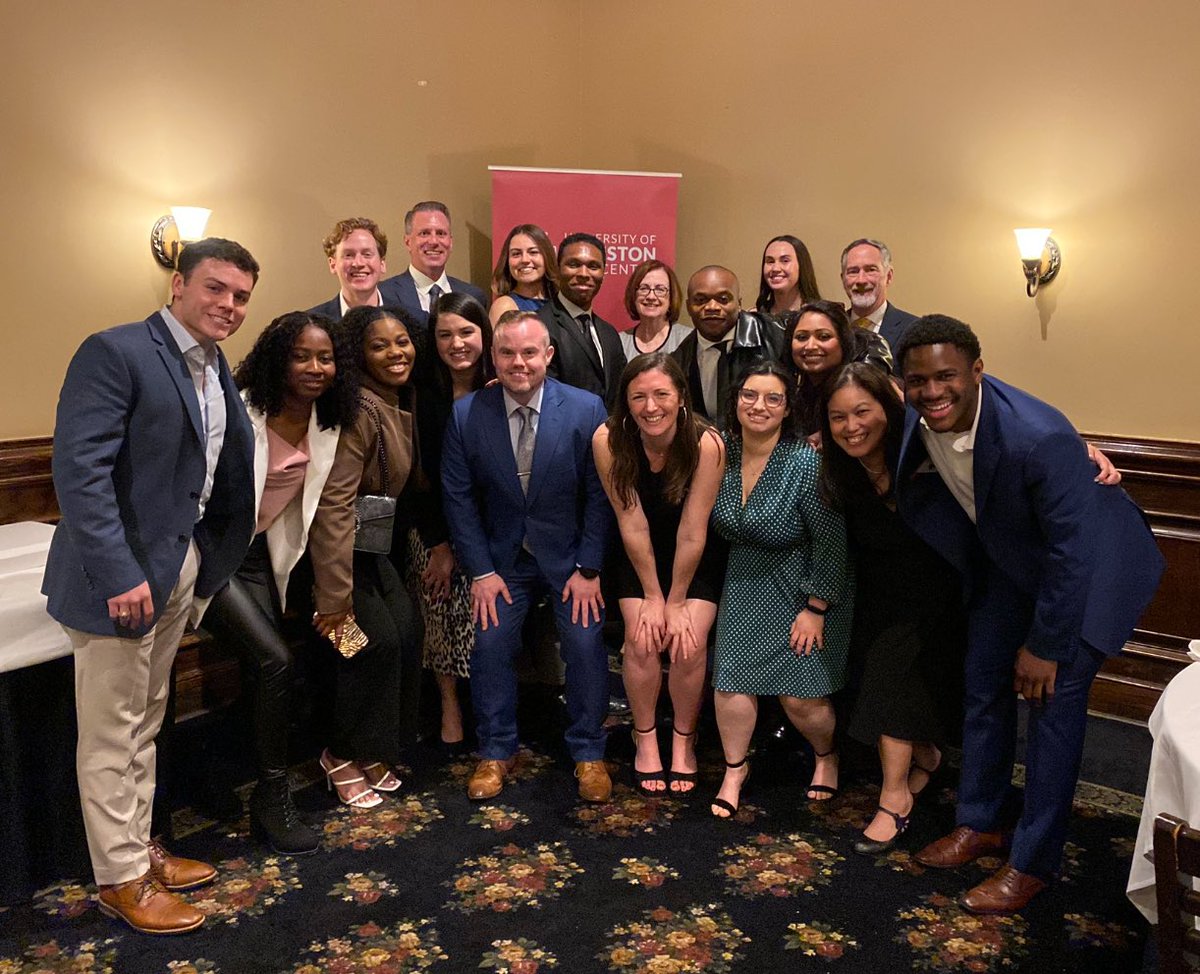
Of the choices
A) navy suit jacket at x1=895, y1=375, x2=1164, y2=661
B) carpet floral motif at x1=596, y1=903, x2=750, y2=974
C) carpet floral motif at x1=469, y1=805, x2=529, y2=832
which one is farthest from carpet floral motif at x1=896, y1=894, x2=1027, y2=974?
carpet floral motif at x1=469, y1=805, x2=529, y2=832

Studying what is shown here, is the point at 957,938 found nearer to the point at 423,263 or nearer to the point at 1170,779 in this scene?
the point at 1170,779

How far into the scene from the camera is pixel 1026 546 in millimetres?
2676

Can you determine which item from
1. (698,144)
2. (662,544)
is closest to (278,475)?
(662,544)

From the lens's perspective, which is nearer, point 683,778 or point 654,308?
point 683,778

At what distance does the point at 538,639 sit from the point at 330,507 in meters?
1.06

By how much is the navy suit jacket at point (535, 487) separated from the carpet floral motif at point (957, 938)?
138cm

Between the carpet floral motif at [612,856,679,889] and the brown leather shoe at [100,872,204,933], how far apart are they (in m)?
1.09

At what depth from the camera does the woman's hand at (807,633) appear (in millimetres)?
3266

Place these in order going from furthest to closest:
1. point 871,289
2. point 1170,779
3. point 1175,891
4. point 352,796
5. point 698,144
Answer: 1. point 698,144
2. point 871,289
3. point 352,796
4. point 1170,779
5. point 1175,891

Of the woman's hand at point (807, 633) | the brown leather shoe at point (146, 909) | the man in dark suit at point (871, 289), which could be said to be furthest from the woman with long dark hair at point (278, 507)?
the man in dark suit at point (871, 289)

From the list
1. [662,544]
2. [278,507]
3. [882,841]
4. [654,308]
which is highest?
[654,308]

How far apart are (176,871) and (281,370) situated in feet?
4.54

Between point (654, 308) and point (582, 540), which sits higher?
point (654, 308)

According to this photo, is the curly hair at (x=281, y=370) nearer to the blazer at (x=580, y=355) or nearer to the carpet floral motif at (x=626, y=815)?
the blazer at (x=580, y=355)
